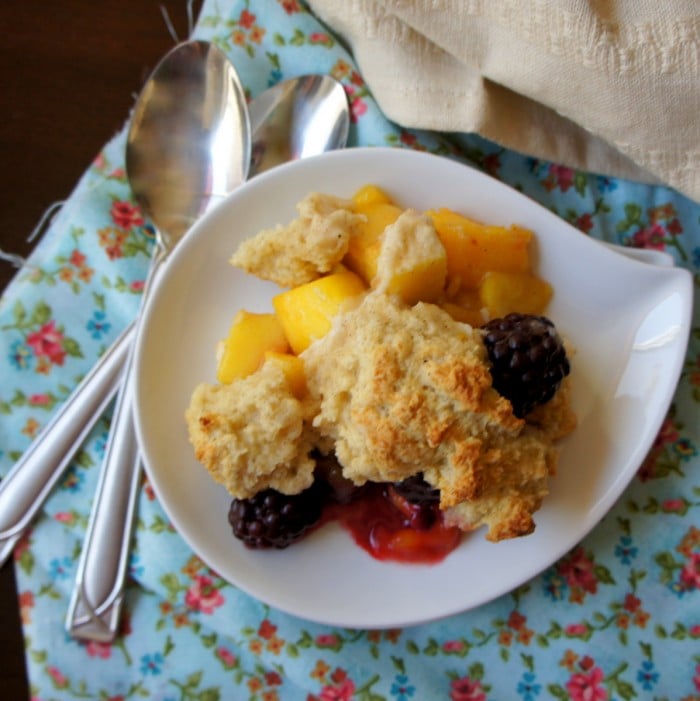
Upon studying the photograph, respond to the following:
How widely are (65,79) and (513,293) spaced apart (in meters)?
0.99

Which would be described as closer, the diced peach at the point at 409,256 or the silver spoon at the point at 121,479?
the diced peach at the point at 409,256

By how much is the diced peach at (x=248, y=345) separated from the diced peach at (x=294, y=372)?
6cm

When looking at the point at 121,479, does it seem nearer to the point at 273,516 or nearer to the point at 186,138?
the point at 273,516

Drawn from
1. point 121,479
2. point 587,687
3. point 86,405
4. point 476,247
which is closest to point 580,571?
point 587,687

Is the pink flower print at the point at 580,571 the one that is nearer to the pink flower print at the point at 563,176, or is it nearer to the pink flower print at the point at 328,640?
the pink flower print at the point at 328,640

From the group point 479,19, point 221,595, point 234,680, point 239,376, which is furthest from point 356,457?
point 479,19

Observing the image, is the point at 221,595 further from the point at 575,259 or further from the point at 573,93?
the point at 573,93

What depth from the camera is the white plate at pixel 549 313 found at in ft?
4.00

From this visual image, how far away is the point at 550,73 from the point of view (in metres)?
1.20

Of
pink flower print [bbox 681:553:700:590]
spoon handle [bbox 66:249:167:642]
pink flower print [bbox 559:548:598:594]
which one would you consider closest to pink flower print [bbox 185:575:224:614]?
spoon handle [bbox 66:249:167:642]

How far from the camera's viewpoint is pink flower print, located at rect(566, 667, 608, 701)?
4.42 ft

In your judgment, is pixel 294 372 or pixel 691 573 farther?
pixel 691 573

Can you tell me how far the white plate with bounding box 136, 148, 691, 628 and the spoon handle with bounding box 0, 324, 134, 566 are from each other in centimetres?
18

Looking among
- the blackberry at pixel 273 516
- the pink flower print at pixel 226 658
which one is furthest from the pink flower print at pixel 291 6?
the pink flower print at pixel 226 658
